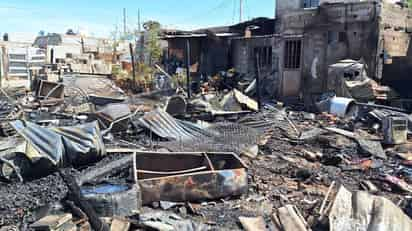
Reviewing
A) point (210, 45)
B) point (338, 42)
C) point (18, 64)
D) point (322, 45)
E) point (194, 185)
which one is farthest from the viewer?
point (18, 64)

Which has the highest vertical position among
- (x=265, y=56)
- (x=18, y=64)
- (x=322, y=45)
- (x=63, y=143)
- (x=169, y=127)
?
(x=322, y=45)

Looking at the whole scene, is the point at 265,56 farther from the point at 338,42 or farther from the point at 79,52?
the point at 79,52

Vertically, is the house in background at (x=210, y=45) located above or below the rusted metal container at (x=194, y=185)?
above

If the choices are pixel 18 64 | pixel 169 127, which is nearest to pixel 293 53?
pixel 169 127

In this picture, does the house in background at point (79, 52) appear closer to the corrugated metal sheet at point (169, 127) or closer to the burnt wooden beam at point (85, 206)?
the corrugated metal sheet at point (169, 127)

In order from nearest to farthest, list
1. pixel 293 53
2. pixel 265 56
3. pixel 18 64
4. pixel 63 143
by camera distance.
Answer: pixel 63 143
pixel 293 53
pixel 265 56
pixel 18 64

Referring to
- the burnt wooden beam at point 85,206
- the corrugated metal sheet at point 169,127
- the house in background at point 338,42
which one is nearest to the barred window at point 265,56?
the house in background at point 338,42

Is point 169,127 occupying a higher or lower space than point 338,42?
A: lower

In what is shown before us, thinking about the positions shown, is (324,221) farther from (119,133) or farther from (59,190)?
(119,133)

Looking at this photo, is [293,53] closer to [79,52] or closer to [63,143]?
[63,143]

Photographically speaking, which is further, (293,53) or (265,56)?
(265,56)

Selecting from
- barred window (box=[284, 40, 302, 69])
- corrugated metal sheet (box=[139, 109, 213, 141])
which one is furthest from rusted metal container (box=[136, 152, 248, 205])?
barred window (box=[284, 40, 302, 69])

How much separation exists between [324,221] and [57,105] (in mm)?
9427

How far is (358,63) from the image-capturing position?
38.6 feet
